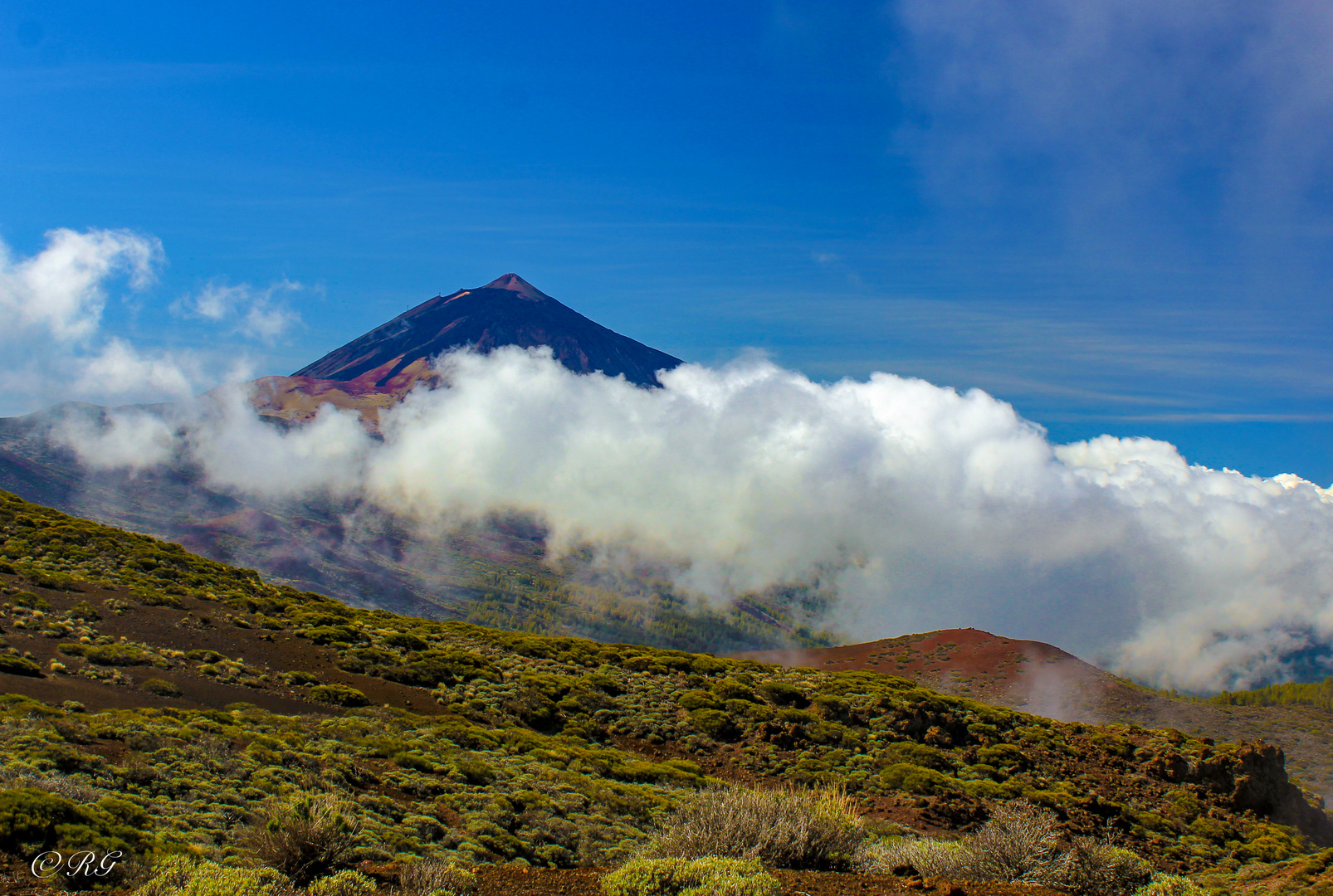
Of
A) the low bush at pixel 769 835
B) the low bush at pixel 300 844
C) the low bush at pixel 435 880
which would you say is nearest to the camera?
the low bush at pixel 435 880

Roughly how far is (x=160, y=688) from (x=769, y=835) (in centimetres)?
1566

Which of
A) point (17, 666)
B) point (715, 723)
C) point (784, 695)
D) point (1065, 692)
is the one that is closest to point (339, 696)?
point (17, 666)

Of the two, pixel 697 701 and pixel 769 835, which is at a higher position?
pixel 769 835

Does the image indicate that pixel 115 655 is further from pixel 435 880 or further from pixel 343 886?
pixel 435 880

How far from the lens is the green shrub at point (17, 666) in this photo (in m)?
16.0

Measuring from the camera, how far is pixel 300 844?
8.33 meters

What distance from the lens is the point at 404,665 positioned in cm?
2531

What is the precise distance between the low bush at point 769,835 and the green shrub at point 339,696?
1379cm

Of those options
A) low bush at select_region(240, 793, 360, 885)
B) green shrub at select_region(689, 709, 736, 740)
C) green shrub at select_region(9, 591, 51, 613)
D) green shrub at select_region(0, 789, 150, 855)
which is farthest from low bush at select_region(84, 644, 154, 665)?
green shrub at select_region(689, 709, 736, 740)

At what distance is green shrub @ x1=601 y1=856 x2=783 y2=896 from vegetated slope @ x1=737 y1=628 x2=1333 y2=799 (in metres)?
55.9

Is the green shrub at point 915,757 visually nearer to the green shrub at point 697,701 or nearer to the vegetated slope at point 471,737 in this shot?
the vegetated slope at point 471,737

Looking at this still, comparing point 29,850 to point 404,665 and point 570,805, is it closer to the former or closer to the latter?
point 570,805

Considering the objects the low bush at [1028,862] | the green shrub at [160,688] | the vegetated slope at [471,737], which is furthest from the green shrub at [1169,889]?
the green shrub at [160,688]

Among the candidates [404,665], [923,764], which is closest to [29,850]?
[404,665]
